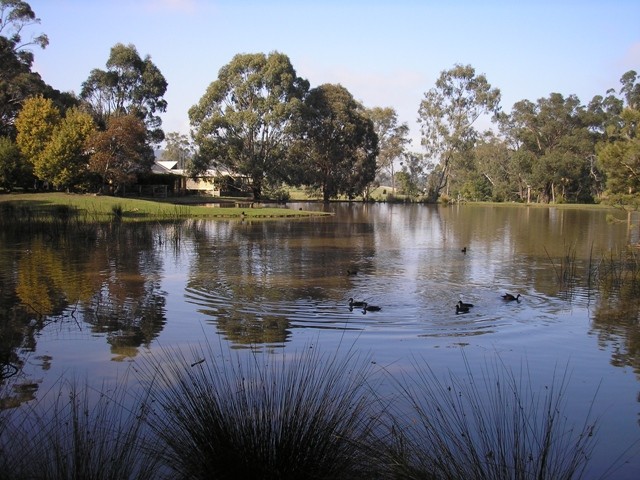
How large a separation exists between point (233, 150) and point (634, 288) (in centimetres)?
4716

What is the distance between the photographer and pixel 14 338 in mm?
9133

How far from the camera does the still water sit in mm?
7998

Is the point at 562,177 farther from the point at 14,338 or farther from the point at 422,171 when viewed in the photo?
the point at 14,338

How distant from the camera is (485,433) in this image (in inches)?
179

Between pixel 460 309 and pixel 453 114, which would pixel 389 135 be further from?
pixel 460 309

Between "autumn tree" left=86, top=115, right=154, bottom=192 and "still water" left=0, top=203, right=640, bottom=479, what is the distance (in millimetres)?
24664

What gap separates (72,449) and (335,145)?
2719 inches

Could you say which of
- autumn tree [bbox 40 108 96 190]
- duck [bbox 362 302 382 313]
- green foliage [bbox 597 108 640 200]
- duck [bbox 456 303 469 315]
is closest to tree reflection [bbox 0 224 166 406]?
duck [bbox 362 302 382 313]

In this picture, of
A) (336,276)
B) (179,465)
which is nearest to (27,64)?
(336,276)

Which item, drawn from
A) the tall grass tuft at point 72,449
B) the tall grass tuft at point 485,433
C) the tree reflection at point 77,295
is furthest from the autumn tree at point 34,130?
the tall grass tuft at point 485,433

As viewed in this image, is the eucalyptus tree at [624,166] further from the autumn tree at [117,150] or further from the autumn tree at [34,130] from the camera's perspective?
the autumn tree at [34,130]

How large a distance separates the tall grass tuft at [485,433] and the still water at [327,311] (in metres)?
A: 0.31

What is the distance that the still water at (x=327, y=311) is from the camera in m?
8.00

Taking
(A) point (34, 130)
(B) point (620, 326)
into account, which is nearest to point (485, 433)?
(B) point (620, 326)
